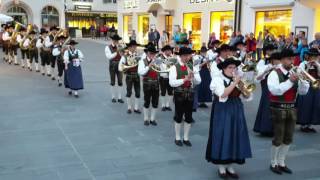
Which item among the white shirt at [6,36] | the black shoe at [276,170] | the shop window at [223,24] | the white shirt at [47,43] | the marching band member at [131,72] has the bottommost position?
the black shoe at [276,170]

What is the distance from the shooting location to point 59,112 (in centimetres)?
1022

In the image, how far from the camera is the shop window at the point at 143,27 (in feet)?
105

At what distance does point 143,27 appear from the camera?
32531 mm

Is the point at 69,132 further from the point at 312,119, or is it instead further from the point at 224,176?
the point at 312,119

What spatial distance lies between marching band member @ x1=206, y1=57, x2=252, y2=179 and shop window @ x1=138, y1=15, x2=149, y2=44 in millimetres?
26442

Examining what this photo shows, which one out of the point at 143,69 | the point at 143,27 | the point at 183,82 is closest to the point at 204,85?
the point at 143,69

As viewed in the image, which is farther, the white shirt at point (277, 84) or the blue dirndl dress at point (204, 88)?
the blue dirndl dress at point (204, 88)

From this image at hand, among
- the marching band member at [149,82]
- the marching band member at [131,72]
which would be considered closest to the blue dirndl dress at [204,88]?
the marching band member at [131,72]

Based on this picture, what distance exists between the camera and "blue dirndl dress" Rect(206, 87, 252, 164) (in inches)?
223

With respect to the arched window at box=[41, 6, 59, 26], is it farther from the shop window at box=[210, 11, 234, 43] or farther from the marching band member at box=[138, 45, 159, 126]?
the marching band member at box=[138, 45, 159, 126]

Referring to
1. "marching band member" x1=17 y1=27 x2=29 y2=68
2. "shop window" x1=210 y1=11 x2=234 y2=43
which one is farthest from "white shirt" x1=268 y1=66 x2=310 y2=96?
"shop window" x1=210 y1=11 x2=234 y2=43

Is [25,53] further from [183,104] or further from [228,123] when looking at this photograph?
[228,123]

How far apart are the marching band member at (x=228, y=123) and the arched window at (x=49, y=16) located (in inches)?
1755

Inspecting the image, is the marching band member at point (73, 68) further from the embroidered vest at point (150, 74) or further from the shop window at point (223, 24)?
the shop window at point (223, 24)
